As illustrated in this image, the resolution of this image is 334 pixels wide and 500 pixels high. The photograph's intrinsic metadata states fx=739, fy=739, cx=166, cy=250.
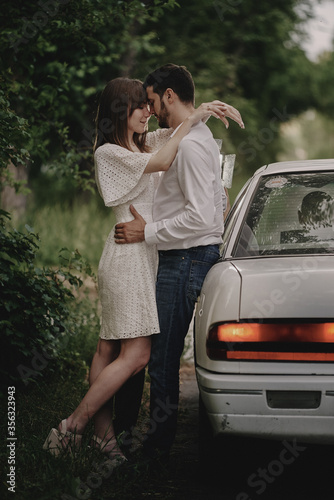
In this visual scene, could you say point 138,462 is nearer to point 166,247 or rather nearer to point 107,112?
point 166,247

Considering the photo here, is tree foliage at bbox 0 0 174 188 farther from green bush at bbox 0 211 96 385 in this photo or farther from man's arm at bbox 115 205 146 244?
man's arm at bbox 115 205 146 244

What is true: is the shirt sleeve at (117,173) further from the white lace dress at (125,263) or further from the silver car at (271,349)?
the silver car at (271,349)

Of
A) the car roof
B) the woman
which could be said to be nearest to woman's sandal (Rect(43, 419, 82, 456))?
the woman

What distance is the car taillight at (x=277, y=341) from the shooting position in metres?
3.08

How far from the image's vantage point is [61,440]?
3863 mm

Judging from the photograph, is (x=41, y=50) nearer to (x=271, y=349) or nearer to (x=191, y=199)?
(x=191, y=199)

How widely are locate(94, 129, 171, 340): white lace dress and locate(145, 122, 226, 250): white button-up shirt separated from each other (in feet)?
0.40

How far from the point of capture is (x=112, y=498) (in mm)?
3479

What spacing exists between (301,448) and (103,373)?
140cm

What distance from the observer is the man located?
146 inches

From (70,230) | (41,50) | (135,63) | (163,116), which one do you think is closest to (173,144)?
(163,116)

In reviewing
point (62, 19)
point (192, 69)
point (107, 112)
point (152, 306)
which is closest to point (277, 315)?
point (152, 306)

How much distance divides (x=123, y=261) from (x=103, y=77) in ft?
35.9

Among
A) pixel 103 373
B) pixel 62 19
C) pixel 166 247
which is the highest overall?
pixel 62 19
